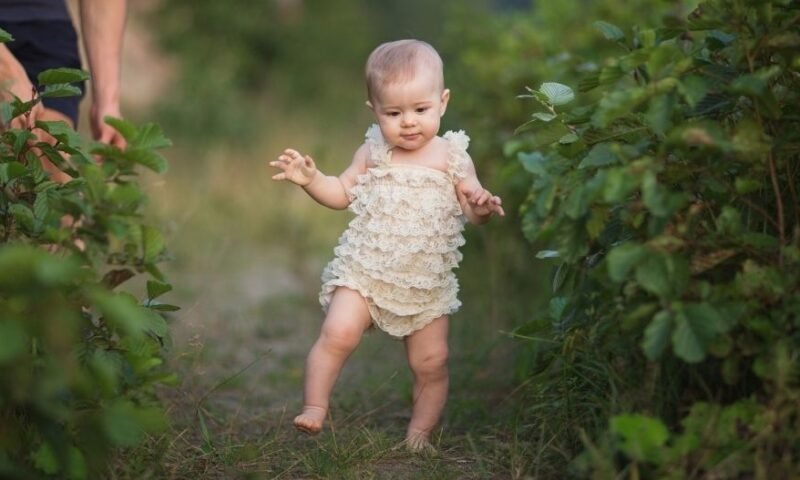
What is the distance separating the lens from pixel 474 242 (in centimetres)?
592

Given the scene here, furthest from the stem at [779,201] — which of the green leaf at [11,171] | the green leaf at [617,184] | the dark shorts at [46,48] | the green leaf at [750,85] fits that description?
the dark shorts at [46,48]

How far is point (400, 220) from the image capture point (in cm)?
314

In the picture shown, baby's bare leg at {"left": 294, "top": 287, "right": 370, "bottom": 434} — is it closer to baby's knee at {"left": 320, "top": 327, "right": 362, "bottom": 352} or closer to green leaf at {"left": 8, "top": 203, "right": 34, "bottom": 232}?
baby's knee at {"left": 320, "top": 327, "right": 362, "bottom": 352}

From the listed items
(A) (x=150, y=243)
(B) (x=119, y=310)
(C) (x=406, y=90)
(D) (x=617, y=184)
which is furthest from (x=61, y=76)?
(D) (x=617, y=184)

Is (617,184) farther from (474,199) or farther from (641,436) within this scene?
(474,199)

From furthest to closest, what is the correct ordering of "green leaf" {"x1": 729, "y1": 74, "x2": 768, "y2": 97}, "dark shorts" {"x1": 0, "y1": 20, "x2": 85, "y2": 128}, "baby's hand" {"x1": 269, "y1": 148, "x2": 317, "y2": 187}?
"dark shorts" {"x1": 0, "y1": 20, "x2": 85, "y2": 128}, "baby's hand" {"x1": 269, "y1": 148, "x2": 317, "y2": 187}, "green leaf" {"x1": 729, "y1": 74, "x2": 768, "y2": 97}

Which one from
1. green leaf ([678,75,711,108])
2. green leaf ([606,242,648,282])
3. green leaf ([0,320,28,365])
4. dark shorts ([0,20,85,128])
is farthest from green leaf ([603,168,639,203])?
dark shorts ([0,20,85,128])

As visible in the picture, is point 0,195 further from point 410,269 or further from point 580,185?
point 580,185

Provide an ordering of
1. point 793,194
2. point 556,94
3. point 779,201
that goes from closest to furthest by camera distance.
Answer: point 779,201
point 793,194
point 556,94

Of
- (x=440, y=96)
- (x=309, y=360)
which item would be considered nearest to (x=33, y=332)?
(x=309, y=360)

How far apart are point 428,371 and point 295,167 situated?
76cm

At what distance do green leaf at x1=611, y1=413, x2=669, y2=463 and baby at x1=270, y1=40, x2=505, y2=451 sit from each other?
93 cm

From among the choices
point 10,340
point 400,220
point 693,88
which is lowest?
point 10,340

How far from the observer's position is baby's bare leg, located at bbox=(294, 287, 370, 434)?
3148 mm
